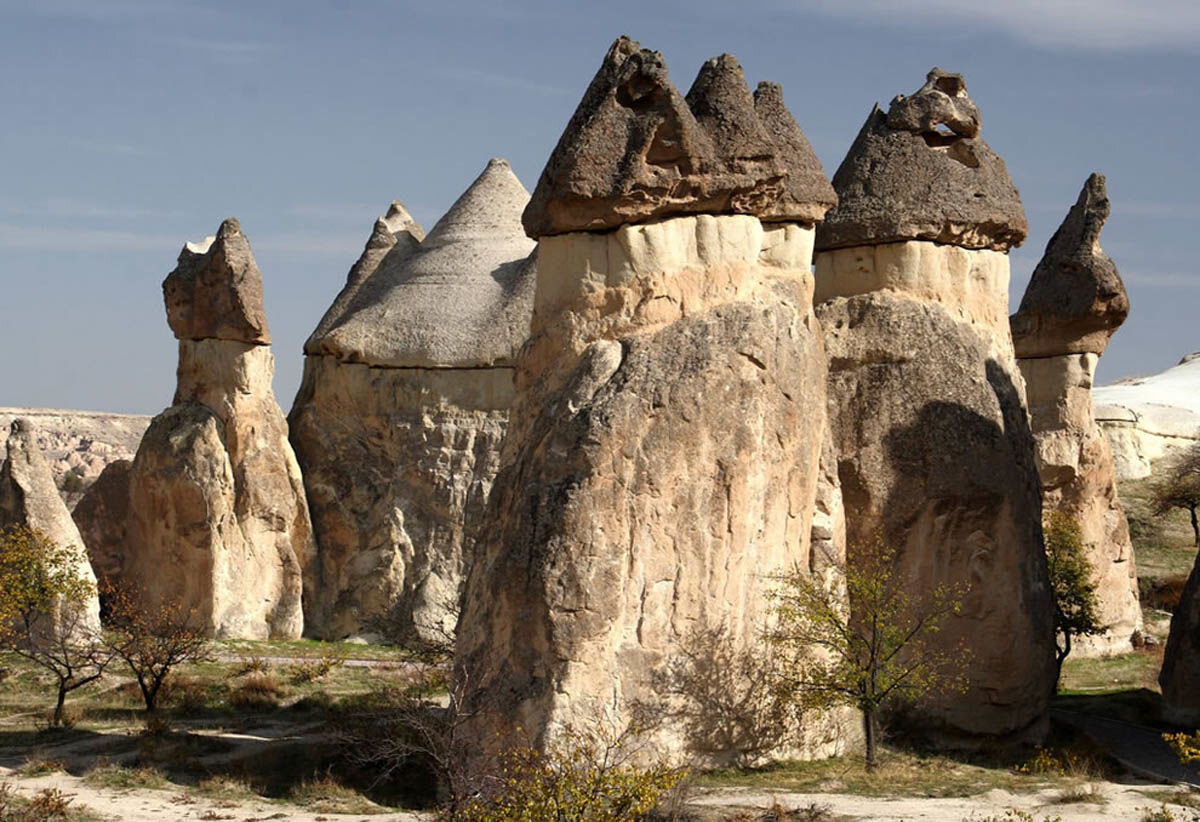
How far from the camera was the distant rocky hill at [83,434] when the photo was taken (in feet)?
212

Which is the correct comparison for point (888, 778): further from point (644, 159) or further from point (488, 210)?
point (488, 210)

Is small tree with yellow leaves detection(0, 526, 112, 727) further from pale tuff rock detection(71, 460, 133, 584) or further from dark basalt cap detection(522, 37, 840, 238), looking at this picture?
dark basalt cap detection(522, 37, 840, 238)

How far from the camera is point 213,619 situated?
78.9 ft

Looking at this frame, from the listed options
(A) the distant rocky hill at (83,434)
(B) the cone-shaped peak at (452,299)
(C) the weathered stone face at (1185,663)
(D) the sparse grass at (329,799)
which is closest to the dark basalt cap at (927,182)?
(C) the weathered stone face at (1185,663)

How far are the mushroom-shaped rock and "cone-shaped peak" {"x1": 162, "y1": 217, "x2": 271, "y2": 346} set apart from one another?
6.68 feet

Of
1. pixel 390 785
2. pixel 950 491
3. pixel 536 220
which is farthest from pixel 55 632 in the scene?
pixel 950 491

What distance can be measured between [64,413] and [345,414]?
4875cm

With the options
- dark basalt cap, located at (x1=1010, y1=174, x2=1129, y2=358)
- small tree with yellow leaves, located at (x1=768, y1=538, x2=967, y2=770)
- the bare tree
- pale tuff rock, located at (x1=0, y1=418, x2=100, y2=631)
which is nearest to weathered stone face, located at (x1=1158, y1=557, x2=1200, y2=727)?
small tree with yellow leaves, located at (x1=768, y1=538, x2=967, y2=770)

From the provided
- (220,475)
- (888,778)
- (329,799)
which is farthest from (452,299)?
(888,778)

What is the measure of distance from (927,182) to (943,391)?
2.25 meters

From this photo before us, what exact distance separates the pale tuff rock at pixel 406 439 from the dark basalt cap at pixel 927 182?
305 inches

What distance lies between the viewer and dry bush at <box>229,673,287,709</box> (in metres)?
19.8

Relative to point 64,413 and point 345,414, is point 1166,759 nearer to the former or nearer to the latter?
point 345,414

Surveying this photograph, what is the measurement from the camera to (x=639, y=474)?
14.5 m
